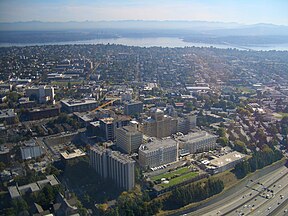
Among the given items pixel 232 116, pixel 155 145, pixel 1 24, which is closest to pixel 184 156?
pixel 155 145

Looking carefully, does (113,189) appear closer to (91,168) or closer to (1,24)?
(91,168)

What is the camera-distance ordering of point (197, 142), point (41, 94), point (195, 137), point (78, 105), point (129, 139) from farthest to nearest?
point (41, 94) → point (78, 105) → point (195, 137) → point (197, 142) → point (129, 139)

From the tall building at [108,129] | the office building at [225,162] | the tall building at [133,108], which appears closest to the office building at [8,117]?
the tall building at [108,129]

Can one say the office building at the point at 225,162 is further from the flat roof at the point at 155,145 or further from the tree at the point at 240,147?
the flat roof at the point at 155,145

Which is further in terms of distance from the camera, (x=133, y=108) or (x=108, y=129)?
(x=133, y=108)

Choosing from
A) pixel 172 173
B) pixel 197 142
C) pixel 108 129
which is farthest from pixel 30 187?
pixel 197 142

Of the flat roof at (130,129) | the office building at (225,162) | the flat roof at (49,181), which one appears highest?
the flat roof at (130,129)

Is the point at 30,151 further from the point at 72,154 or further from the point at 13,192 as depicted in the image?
the point at 13,192
